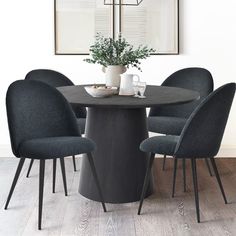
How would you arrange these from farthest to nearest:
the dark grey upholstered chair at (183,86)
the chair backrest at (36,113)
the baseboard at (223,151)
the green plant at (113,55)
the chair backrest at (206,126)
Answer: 1. the baseboard at (223,151)
2. the dark grey upholstered chair at (183,86)
3. the green plant at (113,55)
4. the chair backrest at (36,113)
5. the chair backrest at (206,126)

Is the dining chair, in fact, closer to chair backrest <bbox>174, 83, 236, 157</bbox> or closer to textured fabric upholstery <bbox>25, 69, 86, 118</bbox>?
textured fabric upholstery <bbox>25, 69, 86, 118</bbox>

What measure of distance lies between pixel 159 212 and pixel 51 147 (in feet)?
2.72

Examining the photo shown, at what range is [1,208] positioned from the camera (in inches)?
122

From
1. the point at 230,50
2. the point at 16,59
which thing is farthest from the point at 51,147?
the point at 230,50

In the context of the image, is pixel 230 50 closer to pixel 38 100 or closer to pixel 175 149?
pixel 175 149

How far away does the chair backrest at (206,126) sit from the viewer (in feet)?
9.00

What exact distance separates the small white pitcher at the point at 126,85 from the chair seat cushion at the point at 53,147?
549 mm

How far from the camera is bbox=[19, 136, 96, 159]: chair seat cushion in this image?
9.20ft

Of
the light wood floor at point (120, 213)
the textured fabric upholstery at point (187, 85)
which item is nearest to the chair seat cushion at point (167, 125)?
the textured fabric upholstery at point (187, 85)

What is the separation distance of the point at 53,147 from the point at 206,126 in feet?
3.02

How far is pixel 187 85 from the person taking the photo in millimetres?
4074

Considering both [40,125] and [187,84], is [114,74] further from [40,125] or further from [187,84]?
[187,84]

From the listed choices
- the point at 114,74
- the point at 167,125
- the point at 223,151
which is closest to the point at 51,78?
the point at 114,74

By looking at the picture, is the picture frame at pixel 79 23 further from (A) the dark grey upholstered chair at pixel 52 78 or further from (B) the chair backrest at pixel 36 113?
(B) the chair backrest at pixel 36 113
